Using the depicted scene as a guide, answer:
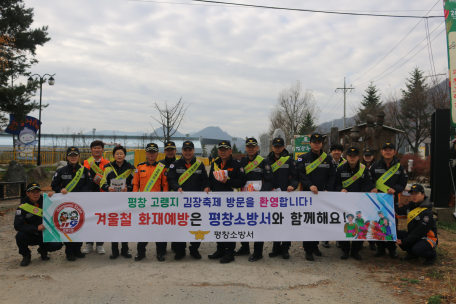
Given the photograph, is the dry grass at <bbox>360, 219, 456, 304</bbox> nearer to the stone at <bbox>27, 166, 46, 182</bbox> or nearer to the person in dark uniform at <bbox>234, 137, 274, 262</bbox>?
the person in dark uniform at <bbox>234, 137, 274, 262</bbox>

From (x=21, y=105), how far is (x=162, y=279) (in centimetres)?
1312

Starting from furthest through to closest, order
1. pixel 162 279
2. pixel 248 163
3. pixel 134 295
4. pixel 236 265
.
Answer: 1. pixel 248 163
2. pixel 236 265
3. pixel 162 279
4. pixel 134 295

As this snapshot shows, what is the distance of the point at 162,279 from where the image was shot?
4371mm

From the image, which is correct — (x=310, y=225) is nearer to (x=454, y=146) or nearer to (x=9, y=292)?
(x=9, y=292)

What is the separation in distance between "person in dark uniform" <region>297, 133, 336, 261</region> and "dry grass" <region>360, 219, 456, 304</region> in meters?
1.12

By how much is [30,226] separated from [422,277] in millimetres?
5935

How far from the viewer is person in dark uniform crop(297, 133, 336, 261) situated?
5453 mm

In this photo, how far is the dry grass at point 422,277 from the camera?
385cm

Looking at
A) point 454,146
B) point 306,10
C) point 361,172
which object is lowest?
point 361,172

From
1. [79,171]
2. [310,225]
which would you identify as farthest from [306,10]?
[79,171]

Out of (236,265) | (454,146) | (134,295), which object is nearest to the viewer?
(134,295)

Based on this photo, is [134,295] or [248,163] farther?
[248,163]

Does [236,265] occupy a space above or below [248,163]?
below

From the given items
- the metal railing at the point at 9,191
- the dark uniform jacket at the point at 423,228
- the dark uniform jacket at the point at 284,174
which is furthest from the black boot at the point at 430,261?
the metal railing at the point at 9,191
